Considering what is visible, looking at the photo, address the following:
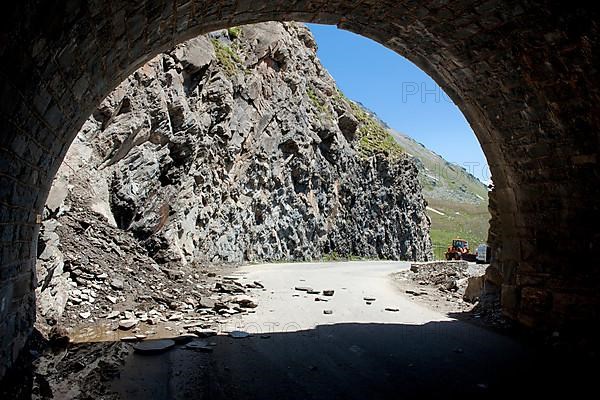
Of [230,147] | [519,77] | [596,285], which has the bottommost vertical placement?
[596,285]

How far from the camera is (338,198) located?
3206cm

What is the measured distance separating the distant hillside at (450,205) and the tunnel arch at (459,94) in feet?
197

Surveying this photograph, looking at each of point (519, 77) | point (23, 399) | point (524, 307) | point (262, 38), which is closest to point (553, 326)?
point (524, 307)

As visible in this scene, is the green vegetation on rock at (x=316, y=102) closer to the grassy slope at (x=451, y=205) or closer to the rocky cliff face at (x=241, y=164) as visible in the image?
the rocky cliff face at (x=241, y=164)

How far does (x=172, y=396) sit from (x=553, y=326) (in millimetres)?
5534

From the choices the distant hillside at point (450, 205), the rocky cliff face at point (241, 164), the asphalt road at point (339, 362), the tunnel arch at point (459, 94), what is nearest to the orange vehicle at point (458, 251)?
the rocky cliff face at point (241, 164)

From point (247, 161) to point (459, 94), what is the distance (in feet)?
53.2

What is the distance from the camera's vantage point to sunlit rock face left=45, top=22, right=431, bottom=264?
12.7 meters

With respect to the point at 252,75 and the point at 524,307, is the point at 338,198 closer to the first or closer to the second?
the point at 252,75

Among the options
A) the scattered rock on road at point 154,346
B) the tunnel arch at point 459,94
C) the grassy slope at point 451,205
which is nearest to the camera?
the tunnel arch at point 459,94

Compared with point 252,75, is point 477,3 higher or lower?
lower

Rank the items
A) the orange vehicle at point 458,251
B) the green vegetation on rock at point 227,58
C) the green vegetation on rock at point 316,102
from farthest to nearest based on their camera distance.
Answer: the green vegetation on rock at point 316,102
the orange vehicle at point 458,251
the green vegetation on rock at point 227,58

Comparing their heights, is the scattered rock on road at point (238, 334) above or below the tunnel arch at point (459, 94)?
below

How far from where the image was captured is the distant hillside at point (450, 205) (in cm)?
10044
